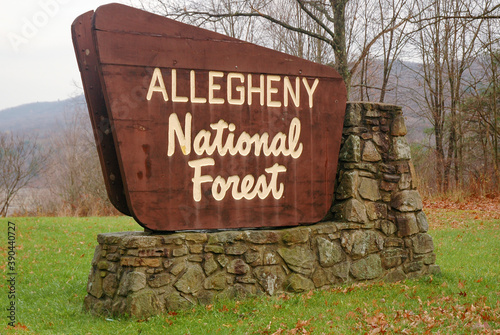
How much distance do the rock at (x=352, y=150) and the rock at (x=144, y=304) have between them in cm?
305

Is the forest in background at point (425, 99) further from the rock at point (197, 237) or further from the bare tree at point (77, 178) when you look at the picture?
the rock at point (197, 237)

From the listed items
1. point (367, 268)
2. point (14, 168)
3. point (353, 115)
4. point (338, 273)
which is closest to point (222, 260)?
point (338, 273)

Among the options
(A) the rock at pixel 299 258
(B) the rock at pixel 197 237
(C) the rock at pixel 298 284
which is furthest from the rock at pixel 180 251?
(C) the rock at pixel 298 284

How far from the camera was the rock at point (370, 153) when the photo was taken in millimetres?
6594

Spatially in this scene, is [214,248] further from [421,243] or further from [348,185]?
[421,243]

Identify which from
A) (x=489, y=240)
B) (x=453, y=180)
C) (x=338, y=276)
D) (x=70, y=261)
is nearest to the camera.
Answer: (x=338, y=276)

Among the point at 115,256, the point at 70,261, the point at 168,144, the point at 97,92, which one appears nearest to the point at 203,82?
the point at 168,144

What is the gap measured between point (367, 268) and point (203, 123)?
112 inches

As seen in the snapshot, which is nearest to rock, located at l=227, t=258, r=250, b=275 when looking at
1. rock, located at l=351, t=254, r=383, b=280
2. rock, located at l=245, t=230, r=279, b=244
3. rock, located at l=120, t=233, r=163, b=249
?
rock, located at l=245, t=230, r=279, b=244

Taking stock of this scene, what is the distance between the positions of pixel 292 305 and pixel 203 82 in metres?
2.72

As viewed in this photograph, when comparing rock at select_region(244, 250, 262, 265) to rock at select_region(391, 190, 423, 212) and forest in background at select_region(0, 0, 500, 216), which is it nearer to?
rock at select_region(391, 190, 423, 212)

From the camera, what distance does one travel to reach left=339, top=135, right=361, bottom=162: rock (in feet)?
21.4

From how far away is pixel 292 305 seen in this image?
5461mm

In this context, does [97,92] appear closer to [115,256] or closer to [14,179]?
[115,256]
